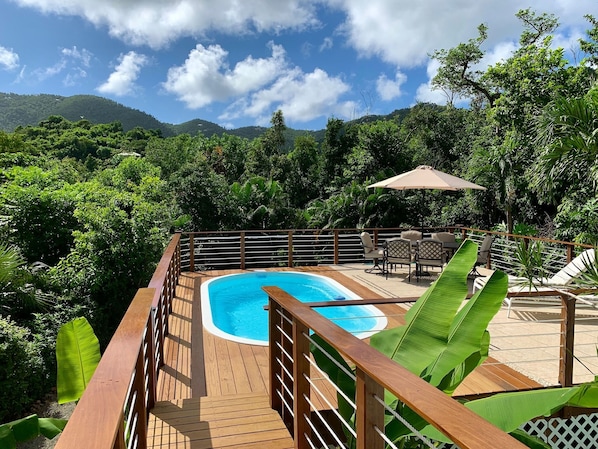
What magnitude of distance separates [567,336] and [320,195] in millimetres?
17357

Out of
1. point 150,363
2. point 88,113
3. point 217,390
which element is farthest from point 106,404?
point 88,113

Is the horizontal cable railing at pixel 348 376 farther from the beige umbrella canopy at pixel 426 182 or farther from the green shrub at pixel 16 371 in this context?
the green shrub at pixel 16 371

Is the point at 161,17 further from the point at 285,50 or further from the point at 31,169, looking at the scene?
the point at 285,50

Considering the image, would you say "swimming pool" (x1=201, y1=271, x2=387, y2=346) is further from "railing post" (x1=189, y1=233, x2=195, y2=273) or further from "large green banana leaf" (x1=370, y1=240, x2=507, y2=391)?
"large green banana leaf" (x1=370, y1=240, x2=507, y2=391)

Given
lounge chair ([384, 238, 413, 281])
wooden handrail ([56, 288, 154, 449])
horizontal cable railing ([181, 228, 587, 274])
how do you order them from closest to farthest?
wooden handrail ([56, 288, 154, 449]) → horizontal cable railing ([181, 228, 587, 274]) → lounge chair ([384, 238, 413, 281])

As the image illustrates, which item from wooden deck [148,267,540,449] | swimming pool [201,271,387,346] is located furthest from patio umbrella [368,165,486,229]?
wooden deck [148,267,540,449]

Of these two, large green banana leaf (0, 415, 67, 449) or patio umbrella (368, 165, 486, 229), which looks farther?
patio umbrella (368, 165, 486, 229)

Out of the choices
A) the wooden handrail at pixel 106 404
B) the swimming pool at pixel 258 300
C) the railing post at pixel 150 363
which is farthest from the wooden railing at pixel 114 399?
the swimming pool at pixel 258 300

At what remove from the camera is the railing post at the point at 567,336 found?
372 centimetres

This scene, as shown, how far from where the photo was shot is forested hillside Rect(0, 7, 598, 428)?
7.69 m

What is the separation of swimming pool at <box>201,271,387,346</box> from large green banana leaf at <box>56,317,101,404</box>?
3.75m

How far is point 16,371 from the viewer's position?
23.2ft

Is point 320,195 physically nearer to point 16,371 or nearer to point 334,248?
point 334,248

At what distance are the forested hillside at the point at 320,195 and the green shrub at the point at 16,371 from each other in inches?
0.8
